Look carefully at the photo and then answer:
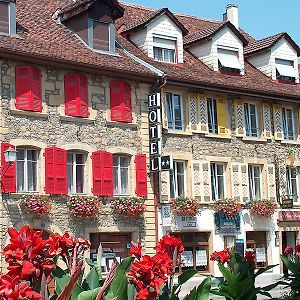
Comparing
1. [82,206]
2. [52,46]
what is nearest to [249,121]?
[82,206]

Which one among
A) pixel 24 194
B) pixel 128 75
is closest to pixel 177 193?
pixel 128 75

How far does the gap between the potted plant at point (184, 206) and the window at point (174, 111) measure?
93.0 inches

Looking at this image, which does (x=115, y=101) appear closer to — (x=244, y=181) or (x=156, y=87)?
(x=156, y=87)

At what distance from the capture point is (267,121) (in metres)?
25.0

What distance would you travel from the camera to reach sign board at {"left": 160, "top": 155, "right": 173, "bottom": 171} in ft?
67.4

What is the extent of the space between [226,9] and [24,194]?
14578mm

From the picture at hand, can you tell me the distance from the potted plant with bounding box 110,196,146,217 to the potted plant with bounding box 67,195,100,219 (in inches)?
29.4

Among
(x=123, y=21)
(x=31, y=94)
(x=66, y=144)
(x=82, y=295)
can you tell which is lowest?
(x=82, y=295)

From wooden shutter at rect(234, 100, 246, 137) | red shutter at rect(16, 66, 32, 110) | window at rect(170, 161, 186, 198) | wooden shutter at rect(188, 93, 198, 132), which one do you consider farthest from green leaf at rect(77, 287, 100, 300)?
wooden shutter at rect(234, 100, 246, 137)

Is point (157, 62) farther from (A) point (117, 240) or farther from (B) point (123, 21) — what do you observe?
(A) point (117, 240)

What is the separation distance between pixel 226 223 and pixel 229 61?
5895mm

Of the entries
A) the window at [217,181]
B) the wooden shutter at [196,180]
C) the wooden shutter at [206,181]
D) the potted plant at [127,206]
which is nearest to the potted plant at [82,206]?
the potted plant at [127,206]

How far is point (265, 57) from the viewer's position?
26547 mm

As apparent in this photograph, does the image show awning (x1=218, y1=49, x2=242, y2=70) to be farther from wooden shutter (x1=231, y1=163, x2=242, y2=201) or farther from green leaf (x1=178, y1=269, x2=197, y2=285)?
green leaf (x1=178, y1=269, x2=197, y2=285)
